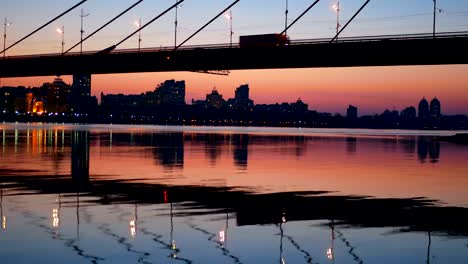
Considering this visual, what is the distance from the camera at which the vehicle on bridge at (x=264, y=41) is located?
6944 centimetres

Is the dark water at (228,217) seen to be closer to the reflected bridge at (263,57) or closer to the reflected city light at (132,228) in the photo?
the reflected city light at (132,228)

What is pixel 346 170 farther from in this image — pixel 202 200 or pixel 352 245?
pixel 352 245

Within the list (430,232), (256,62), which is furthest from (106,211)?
(256,62)

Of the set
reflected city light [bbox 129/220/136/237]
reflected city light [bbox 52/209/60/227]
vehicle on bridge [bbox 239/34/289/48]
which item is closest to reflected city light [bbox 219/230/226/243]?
reflected city light [bbox 129/220/136/237]

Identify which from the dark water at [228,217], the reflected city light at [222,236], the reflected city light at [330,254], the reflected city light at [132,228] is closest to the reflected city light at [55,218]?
the dark water at [228,217]

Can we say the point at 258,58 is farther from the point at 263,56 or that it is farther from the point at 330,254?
the point at 330,254

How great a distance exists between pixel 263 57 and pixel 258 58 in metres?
0.74

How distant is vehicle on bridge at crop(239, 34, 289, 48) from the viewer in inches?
2734

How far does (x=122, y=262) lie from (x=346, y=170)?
27.3m

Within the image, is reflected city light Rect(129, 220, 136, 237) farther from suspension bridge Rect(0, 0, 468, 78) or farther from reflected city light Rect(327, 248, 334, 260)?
suspension bridge Rect(0, 0, 468, 78)

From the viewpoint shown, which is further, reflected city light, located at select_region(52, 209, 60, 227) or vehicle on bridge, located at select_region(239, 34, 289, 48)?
vehicle on bridge, located at select_region(239, 34, 289, 48)

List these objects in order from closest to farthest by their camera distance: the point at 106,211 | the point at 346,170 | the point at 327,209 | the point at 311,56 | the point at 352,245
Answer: the point at 352,245 < the point at 106,211 < the point at 327,209 < the point at 346,170 < the point at 311,56

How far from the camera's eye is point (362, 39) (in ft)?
201

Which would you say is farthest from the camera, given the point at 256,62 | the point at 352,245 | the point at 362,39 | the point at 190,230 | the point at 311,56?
the point at 256,62
